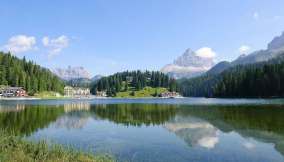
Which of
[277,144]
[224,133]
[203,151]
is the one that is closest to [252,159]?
[203,151]

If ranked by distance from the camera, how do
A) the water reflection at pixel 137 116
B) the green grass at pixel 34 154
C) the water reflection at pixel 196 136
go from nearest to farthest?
the green grass at pixel 34 154 → the water reflection at pixel 196 136 → the water reflection at pixel 137 116

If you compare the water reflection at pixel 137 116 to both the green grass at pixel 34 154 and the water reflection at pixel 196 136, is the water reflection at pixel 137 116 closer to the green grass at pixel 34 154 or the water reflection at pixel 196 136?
the water reflection at pixel 196 136

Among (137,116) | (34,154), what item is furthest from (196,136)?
(137,116)

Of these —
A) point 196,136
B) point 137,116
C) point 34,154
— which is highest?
point 34,154

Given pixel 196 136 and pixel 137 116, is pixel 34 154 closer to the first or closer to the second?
pixel 196 136

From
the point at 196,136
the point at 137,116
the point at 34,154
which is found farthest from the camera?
the point at 137,116

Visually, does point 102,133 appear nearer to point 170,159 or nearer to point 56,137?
point 56,137

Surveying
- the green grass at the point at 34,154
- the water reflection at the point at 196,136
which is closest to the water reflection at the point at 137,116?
the water reflection at the point at 196,136

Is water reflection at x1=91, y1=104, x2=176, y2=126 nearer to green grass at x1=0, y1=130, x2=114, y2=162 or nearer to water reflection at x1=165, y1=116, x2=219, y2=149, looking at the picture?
water reflection at x1=165, y1=116, x2=219, y2=149

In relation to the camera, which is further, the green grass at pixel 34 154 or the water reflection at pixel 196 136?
the water reflection at pixel 196 136

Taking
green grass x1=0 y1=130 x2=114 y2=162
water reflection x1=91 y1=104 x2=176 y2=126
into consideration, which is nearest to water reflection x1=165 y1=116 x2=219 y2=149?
water reflection x1=91 y1=104 x2=176 y2=126

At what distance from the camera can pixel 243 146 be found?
3734cm

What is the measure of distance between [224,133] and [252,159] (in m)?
18.2

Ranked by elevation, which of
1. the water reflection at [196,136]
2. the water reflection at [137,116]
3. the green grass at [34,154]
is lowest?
the water reflection at [196,136]
